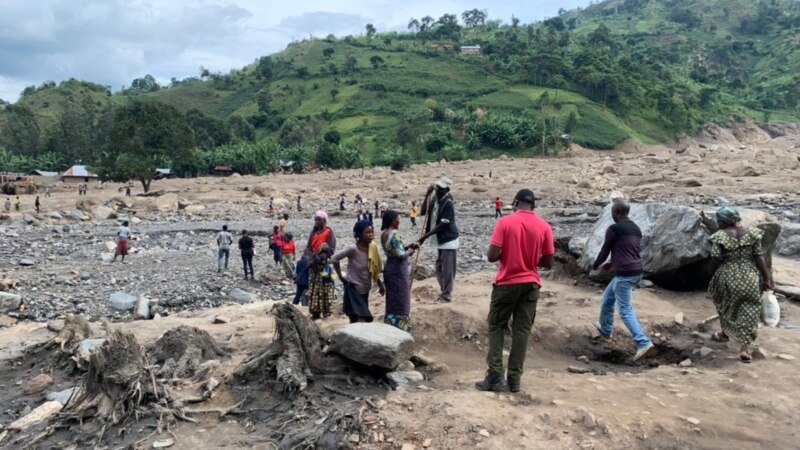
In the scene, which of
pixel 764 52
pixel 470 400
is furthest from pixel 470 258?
pixel 764 52

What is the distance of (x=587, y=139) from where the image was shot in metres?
69.1

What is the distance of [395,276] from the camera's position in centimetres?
653

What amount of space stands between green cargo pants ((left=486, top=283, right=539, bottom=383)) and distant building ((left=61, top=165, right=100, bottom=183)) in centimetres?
5836

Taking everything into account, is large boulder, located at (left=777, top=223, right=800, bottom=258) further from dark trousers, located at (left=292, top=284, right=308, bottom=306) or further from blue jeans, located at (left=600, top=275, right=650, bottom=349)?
dark trousers, located at (left=292, top=284, right=308, bottom=306)

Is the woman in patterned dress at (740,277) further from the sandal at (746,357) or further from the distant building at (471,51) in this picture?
the distant building at (471,51)

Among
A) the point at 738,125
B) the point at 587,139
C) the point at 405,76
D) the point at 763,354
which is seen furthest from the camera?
the point at 405,76

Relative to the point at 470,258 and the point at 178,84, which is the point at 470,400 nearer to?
the point at 470,258

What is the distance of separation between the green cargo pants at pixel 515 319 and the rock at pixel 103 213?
93.4 feet

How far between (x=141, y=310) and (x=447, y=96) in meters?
80.1

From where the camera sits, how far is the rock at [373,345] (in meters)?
5.32

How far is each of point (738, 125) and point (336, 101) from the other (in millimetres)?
61403

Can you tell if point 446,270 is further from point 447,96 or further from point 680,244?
point 447,96

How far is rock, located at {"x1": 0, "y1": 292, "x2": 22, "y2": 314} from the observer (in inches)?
435

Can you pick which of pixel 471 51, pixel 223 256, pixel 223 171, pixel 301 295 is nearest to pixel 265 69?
pixel 471 51
